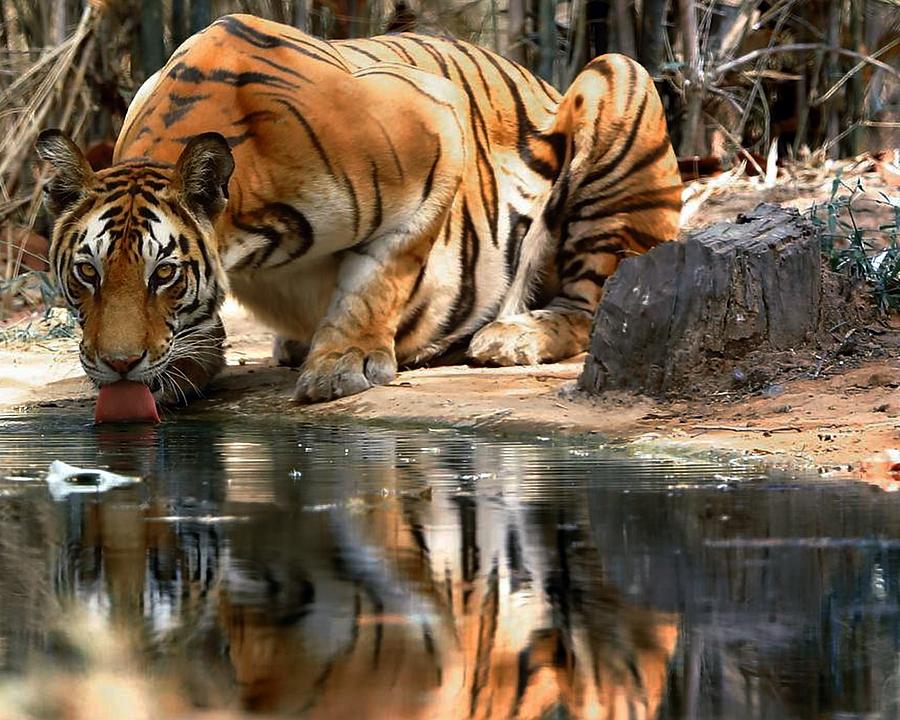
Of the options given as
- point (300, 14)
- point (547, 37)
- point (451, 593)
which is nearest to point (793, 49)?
point (547, 37)

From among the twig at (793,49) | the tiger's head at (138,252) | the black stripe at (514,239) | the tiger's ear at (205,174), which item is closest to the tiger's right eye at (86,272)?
the tiger's head at (138,252)

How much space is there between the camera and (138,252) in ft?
18.7

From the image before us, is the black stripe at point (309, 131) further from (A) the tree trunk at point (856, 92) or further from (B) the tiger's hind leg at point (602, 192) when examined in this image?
(A) the tree trunk at point (856, 92)

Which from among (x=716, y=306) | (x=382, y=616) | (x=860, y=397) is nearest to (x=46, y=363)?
(x=716, y=306)

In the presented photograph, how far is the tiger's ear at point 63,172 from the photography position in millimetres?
5812

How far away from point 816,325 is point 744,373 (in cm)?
43

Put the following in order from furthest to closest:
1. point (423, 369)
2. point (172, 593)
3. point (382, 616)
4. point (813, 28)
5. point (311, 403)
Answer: point (813, 28), point (423, 369), point (311, 403), point (172, 593), point (382, 616)

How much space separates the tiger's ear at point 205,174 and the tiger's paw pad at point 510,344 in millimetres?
1509

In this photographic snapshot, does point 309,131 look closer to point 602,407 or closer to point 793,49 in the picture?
point 602,407

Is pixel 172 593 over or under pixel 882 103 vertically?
under

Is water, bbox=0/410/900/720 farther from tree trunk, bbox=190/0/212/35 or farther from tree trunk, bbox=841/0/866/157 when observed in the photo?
tree trunk, bbox=841/0/866/157

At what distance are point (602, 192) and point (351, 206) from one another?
5.51ft

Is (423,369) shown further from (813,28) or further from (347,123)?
(813,28)

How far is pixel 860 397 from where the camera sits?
525 centimetres
